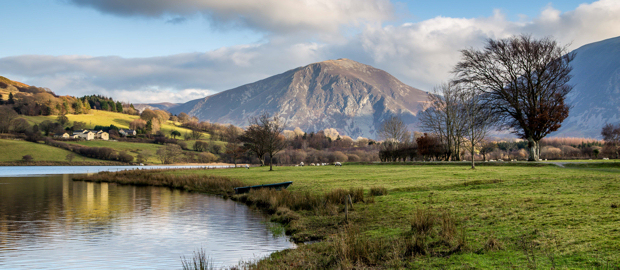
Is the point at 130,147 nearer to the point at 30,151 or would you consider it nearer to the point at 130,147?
the point at 130,147

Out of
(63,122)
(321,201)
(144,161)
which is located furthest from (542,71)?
(63,122)

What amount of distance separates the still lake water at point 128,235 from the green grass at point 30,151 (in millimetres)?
127380

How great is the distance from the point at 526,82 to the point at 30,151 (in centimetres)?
15429

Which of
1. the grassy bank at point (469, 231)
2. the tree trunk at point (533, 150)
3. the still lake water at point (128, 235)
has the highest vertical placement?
the tree trunk at point (533, 150)

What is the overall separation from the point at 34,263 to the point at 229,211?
1402 cm

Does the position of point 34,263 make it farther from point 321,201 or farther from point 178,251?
point 321,201

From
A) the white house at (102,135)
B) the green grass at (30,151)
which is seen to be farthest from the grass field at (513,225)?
the white house at (102,135)

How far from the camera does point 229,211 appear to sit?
27.8 m

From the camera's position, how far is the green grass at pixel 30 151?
136 meters

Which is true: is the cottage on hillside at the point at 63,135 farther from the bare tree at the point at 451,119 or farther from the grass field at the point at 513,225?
the grass field at the point at 513,225

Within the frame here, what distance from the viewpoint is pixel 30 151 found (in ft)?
460

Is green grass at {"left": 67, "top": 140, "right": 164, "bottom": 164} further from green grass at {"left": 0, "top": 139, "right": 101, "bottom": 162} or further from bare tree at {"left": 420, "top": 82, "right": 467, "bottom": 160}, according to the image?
bare tree at {"left": 420, "top": 82, "right": 467, "bottom": 160}

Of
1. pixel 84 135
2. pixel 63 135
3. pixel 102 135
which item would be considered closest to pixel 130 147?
pixel 84 135

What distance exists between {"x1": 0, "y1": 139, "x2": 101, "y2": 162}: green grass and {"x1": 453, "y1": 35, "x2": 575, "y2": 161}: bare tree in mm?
141308
